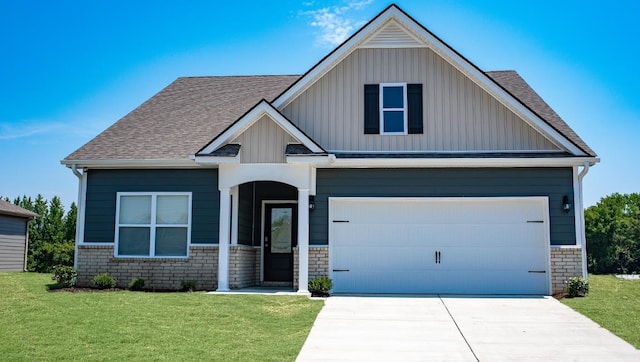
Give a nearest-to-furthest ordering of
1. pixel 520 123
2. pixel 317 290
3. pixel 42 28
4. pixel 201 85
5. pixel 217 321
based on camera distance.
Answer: pixel 217 321 → pixel 317 290 → pixel 520 123 → pixel 42 28 → pixel 201 85

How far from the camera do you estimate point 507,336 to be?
9.66m

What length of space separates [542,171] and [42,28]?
13687mm

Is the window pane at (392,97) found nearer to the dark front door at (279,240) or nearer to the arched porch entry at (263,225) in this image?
the arched porch entry at (263,225)

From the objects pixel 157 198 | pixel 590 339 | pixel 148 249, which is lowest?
pixel 590 339

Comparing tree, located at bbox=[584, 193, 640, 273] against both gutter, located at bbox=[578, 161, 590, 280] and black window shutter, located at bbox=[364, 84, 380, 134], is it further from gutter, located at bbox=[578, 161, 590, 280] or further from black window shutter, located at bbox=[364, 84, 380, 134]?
black window shutter, located at bbox=[364, 84, 380, 134]

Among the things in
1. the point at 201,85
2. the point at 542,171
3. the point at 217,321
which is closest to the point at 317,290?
the point at 217,321

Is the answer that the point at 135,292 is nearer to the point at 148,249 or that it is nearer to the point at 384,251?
the point at 148,249

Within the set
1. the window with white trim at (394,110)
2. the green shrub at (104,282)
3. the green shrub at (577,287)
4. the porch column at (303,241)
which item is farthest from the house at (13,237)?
the green shrub at (577,287)

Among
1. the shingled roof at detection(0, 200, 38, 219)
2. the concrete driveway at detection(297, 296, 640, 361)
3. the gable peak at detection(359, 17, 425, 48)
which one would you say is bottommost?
the concrete driveway at detection(297, 296, 640, 361)

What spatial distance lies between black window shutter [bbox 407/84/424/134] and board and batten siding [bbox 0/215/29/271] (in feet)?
66.1

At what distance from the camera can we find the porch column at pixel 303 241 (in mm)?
14203

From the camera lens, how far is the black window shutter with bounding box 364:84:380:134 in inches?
604

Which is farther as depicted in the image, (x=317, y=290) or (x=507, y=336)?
(x=317, y=290)

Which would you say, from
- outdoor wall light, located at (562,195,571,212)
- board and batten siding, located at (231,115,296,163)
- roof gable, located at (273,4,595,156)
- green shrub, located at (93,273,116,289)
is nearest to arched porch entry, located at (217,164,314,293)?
board and batten siding, located at (231,115,296,163)
